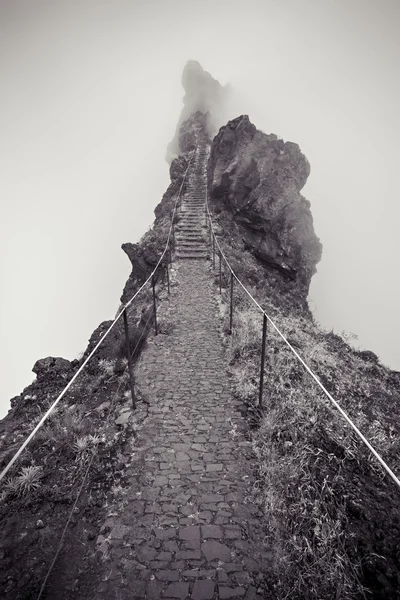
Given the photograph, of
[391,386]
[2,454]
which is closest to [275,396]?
[2,454]

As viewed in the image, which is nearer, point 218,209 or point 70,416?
point 70,416

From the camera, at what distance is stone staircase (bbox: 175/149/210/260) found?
17172mm

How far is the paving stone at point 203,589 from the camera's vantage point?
9.69 feet

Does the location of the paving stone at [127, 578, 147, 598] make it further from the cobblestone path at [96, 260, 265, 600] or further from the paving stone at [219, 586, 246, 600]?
the paving stone at [219, 586, 246, 600]

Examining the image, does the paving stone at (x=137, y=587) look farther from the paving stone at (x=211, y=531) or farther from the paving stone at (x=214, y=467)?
the paving stone at (x=214, y=467)

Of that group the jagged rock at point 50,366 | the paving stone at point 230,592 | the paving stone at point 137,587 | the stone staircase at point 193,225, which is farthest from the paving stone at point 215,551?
the stone staircase at point 193,225

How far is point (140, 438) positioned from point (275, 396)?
8.36ft

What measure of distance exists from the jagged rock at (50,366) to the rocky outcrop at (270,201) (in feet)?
42.5

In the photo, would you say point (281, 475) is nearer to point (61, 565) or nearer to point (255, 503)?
point (255, 503)

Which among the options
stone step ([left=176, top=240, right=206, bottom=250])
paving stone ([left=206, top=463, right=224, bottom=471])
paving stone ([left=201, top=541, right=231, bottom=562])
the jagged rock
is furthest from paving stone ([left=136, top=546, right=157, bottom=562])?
stone step ([left=176, top=240, right=206, bottom=250])

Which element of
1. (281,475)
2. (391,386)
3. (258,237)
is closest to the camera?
(281,475)

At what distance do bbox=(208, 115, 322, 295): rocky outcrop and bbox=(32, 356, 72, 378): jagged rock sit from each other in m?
12.9

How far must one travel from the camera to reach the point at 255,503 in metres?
3.99

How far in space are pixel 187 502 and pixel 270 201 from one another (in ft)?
60.4
